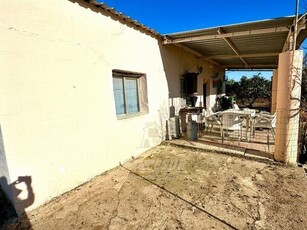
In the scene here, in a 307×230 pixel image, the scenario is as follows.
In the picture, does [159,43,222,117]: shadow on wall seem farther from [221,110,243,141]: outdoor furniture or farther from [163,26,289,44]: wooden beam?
[221,110,243,141]: outdoor furniture

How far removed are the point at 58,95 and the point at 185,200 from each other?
116 inches

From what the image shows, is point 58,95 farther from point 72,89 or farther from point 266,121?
point 266,121

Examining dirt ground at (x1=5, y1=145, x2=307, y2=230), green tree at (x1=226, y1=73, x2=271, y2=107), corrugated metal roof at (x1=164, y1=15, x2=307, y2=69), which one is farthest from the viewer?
green tree at (x1=226, y1=73, x2=271, y2=107)

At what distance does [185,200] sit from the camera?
3.15 m

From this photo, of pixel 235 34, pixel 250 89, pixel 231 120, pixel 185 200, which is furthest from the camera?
pixel 250 89

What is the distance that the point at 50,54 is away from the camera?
3174 mm

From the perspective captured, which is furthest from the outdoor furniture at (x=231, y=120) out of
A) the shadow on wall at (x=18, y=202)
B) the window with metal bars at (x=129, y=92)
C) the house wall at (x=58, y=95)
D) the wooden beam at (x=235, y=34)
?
the shadow on wall at (x=18, y=202)

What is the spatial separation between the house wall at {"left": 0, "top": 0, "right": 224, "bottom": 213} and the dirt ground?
0.47 m

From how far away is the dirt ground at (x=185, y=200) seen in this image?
104 inches

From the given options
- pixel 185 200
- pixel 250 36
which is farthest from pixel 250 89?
pixel 185 200

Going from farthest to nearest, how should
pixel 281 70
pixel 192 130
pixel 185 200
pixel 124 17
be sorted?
1. pixel 192 130
2. pixel 124 17
3. pixel 281 70
4. pixel 185 200

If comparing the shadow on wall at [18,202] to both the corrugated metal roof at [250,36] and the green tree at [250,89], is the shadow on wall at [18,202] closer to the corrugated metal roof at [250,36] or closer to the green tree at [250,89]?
the corrugated metal roof at [250,36]

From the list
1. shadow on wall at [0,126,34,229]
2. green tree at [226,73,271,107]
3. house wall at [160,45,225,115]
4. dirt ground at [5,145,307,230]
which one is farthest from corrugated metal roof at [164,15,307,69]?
green tree at [226,73,271,107]

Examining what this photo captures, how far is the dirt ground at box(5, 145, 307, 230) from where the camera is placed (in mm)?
2650
